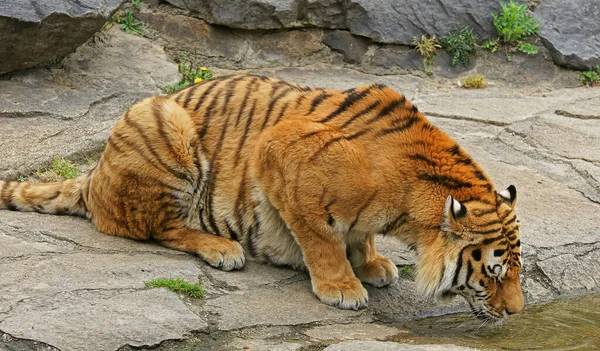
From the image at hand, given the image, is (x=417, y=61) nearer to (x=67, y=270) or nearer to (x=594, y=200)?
(x=594, y=200)

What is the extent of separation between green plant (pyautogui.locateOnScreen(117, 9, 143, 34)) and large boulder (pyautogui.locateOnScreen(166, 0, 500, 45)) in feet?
1.21

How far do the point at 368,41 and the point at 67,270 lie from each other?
462cm

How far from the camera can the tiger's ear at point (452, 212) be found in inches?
167

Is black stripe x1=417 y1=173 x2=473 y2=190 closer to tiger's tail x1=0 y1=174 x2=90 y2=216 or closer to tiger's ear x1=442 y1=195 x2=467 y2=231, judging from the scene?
tiger's ear x1=442 y1=195 x2=467 y2=231

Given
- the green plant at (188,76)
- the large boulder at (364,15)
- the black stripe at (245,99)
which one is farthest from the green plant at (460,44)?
the black stripe at (245,99)

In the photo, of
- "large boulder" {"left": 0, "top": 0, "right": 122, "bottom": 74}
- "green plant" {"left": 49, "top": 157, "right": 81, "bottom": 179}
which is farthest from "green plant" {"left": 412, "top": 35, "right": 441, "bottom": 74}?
"green plant" {"left": 49, "top": 157, "right": 81, "bottom": 179}

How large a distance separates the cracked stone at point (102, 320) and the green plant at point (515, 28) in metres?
5.10

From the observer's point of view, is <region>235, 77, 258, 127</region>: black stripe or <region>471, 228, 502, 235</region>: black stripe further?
<region>235, 77, 258, 127</region>: black stripe

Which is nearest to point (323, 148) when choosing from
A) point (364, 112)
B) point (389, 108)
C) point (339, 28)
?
point (364, 112)

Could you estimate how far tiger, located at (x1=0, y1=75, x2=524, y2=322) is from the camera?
14.5ft

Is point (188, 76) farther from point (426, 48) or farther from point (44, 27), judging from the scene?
point (426, 48)

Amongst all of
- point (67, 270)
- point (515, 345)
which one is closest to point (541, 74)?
point (515, 345)

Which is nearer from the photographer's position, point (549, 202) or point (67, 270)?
point (67, 270)

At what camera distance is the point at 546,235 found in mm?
5551
